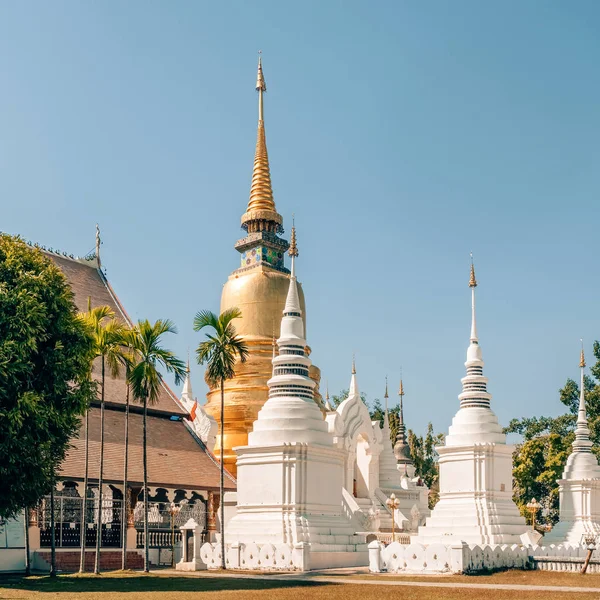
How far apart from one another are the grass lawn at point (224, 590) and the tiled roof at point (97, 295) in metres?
13.7

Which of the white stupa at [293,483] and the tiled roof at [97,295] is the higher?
the tiled roof at [97,295]

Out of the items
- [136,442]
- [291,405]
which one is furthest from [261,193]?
[291,405]

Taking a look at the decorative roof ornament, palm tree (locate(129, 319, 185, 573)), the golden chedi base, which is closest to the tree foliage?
the decorative roof ornament

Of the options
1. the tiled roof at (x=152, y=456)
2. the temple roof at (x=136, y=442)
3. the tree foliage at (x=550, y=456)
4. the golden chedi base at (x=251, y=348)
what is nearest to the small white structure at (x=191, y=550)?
the tiled roof at (x=152, y=456)

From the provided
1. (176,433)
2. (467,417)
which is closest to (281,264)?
(176,433)

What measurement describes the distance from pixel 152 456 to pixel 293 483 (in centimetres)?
824

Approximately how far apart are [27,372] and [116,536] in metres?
11.2

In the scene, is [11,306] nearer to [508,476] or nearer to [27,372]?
[27,372]

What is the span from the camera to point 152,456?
3419 centimetres

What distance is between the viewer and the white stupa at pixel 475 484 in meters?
30.0

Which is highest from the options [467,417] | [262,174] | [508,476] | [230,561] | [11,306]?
[262,174]

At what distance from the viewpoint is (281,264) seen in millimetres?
47781

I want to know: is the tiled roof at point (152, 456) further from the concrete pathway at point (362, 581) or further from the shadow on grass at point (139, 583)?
the shadow on grass at point (139, 583)

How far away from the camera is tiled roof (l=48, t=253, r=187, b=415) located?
37656 millimetres
